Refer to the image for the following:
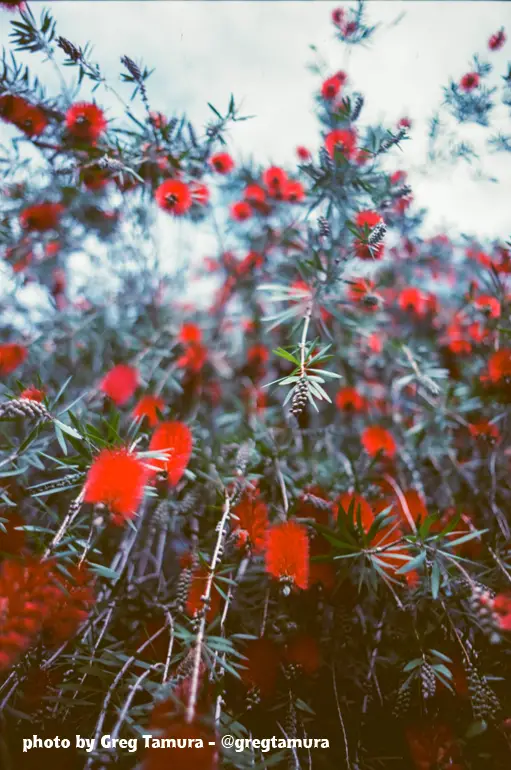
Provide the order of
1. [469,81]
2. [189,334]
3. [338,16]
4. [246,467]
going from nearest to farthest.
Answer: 1. [246,467]
2. [469,81]
3. [338,16]
4. [189,334]

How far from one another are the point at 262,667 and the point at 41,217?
153 cm

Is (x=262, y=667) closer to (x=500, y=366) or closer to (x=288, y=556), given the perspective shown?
(x=288, y=556)

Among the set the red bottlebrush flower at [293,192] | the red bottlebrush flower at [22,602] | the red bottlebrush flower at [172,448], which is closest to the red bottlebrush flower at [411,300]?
the red bottlebrush flower at [293,192]

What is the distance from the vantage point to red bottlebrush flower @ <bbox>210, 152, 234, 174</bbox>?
151 cm

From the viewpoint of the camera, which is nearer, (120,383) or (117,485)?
(117,485)

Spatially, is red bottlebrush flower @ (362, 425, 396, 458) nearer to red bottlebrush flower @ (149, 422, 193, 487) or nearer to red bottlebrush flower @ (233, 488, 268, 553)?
red bottlebrush flower @ (233, 488, 268, 553)

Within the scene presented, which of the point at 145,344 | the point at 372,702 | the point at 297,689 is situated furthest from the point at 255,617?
the point at 145,344

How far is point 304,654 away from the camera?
0.92m

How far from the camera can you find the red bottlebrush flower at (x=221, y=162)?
59.4 inches

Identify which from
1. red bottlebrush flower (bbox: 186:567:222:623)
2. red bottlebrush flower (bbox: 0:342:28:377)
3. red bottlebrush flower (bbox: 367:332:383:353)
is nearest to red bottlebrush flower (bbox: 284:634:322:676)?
red bottlebrush flower (bbox: 186:567:222:623)

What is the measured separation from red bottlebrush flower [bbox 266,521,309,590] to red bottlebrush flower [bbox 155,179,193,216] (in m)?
0.93

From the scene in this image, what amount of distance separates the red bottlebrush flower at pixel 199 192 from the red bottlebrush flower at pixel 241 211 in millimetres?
398

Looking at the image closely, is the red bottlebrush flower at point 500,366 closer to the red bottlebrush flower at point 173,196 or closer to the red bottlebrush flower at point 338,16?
the red bottlebrush flower at point 173,196

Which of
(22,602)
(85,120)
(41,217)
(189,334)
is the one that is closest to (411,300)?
(189,334)
